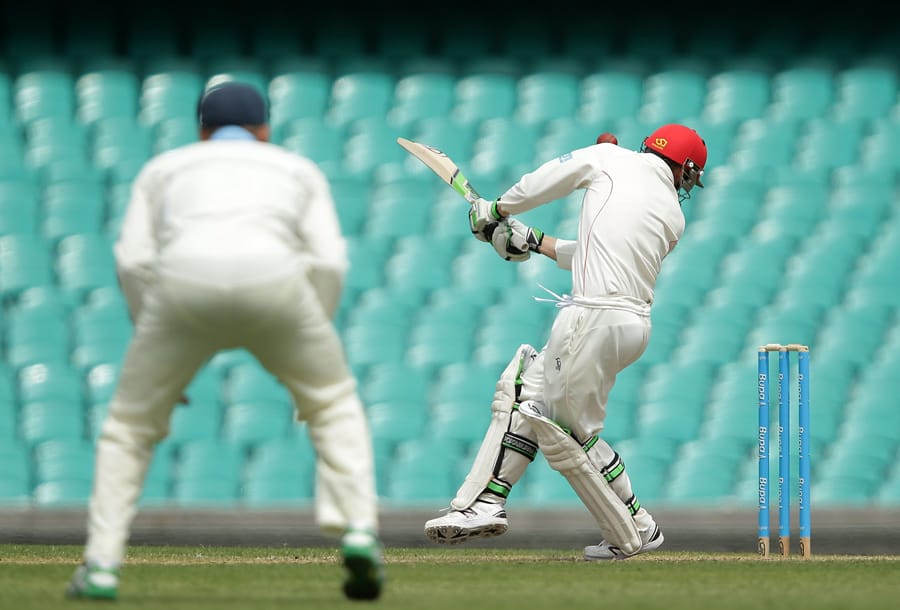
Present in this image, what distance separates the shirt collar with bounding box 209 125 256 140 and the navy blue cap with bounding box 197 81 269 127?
12mm

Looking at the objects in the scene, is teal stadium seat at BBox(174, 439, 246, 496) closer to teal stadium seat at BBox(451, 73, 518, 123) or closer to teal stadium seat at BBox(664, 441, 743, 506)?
teal stadium seat at BBox(664, 441, 743, 506)

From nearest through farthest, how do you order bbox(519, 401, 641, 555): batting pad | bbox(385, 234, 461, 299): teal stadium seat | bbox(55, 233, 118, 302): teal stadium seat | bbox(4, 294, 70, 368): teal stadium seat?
bbox(519, 401, 641, 555): batting pad, bbox(4, 294, 70, 368): teal stadium seat, bbox(55, 233, 118, 302): teal stadium seat, bbox(385, 234, 461, 299): teal stadium seat

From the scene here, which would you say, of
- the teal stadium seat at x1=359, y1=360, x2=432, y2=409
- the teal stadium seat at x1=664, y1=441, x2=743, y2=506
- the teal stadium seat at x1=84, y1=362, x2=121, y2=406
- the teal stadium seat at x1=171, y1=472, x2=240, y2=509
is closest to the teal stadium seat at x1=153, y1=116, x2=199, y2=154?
the teal stadium seat at x1=84, y1=362, x2=121, y2=406

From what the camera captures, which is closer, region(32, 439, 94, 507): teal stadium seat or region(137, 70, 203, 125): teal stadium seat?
region(32, 439, 94, 507): teal stadium seat

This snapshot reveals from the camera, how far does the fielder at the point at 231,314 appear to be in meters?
3.04

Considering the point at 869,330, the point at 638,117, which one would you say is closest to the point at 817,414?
the point at 869,330

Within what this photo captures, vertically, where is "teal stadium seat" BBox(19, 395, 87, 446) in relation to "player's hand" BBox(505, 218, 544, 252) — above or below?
below

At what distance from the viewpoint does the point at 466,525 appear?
185 inches

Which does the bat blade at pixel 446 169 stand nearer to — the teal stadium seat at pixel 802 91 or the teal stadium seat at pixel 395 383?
the teal stadium seat at pixel 395 383

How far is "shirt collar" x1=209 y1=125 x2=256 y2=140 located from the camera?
3.32 m

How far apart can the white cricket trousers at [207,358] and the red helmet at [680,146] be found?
208 centimetres

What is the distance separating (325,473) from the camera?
10.3 feet

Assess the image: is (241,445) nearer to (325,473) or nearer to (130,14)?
(130,14)

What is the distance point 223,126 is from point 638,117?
6.50 m
